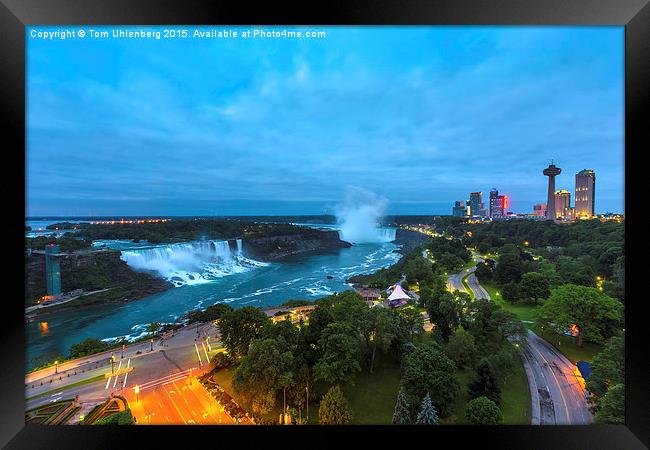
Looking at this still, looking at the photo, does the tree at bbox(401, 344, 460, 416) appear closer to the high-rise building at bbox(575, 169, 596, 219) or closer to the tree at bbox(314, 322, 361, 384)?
the tree at bbox(314, 322, 361, 384)

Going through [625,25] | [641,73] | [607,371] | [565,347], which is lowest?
[565,347]

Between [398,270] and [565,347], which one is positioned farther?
[398,270]

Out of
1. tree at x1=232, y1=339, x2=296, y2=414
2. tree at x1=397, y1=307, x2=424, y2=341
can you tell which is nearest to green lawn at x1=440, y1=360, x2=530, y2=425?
tree at x1=397, y1=307, x2=424, y2=341

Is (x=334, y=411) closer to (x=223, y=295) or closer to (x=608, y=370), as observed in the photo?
(x=608, y=370)

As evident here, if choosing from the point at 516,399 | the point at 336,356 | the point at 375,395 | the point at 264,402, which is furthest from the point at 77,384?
the point at 516,399

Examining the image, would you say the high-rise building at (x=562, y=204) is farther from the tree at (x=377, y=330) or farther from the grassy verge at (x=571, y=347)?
the tree at (x=377, y=330)

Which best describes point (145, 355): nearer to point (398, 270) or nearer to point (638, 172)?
point (638, 172)

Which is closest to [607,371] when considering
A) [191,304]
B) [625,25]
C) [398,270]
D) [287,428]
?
[625,25]
